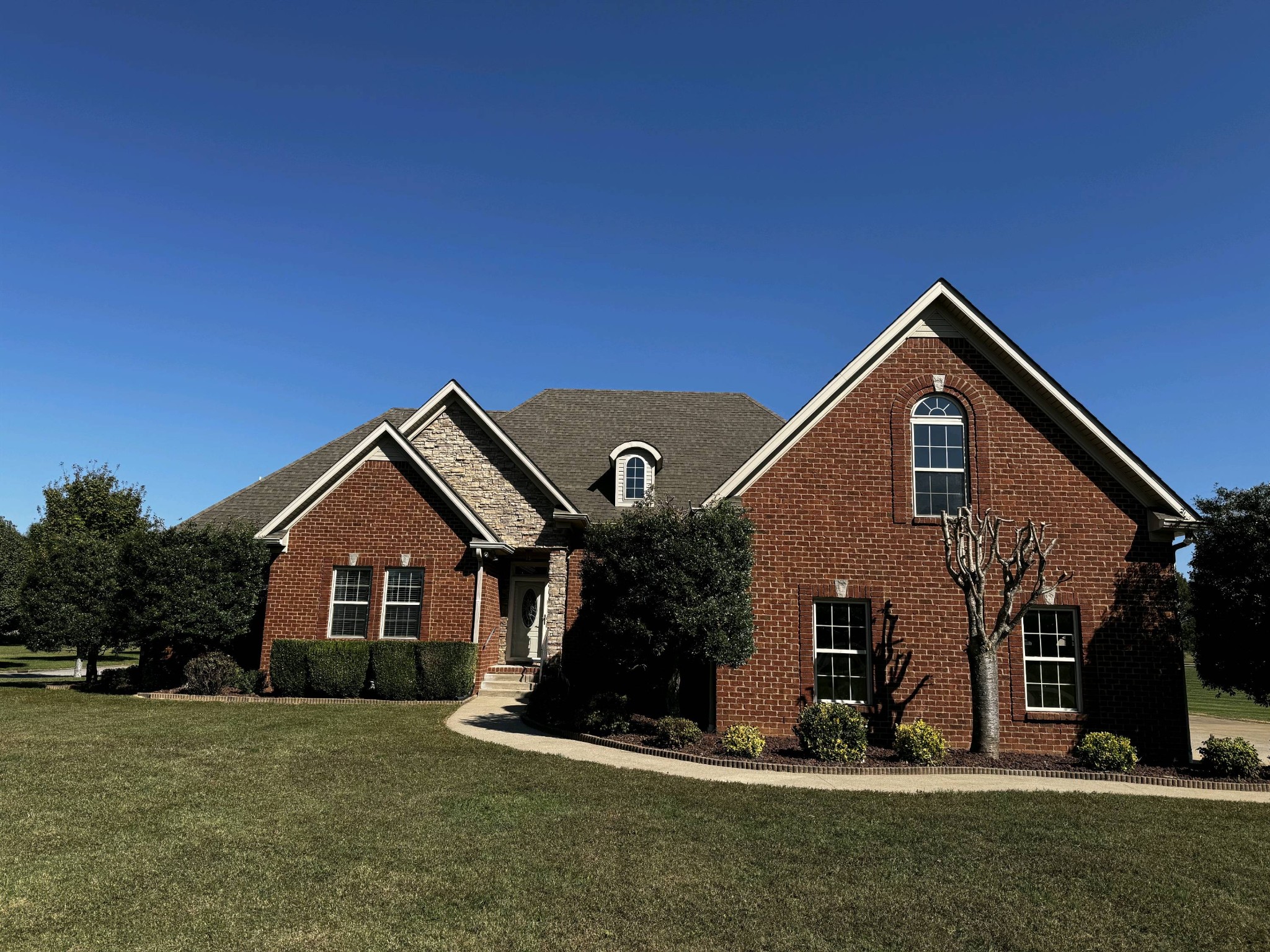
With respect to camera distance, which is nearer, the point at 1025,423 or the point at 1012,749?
the point at 1012,749

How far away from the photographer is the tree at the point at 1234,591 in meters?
12.9

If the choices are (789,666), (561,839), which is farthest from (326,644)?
(561,839)

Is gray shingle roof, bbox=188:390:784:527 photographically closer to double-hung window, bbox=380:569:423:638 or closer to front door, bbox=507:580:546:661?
front door, bbox=507:580:546:661

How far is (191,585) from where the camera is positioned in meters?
19.0

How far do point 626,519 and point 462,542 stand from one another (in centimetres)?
725

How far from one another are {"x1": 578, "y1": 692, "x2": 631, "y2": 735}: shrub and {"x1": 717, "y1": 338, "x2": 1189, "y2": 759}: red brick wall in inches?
71.2

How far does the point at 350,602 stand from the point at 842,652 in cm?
1260

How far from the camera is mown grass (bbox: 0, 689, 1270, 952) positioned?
19.5ft

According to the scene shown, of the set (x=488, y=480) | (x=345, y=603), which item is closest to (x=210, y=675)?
(x=345, y=603)

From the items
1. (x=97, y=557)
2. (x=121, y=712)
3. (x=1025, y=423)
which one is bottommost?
(x=121, y=712)

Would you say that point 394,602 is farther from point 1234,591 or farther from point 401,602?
point 1234,591

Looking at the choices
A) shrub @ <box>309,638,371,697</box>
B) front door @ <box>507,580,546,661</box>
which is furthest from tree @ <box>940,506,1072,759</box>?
shrub @ <box>309,638,371,697</box>

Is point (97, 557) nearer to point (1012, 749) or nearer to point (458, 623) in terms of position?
point (458, 623)

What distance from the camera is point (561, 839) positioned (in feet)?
26.7
